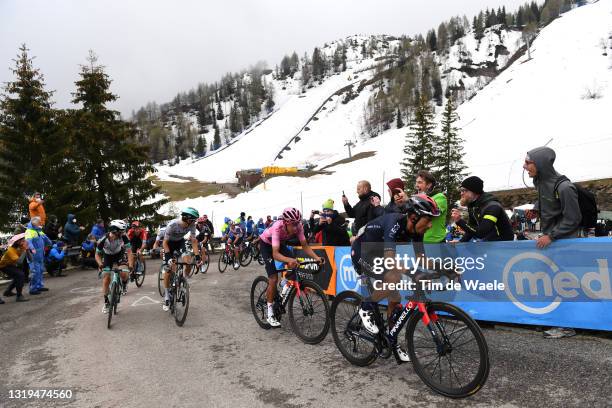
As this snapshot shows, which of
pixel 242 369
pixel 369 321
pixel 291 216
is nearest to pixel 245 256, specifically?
pixel 291 216

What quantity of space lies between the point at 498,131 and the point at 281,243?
72.1 metres

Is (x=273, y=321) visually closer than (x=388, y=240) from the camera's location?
No

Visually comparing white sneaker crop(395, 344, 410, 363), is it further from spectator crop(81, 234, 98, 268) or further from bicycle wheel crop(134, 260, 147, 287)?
spectator crop(81, 234, 98, 268)

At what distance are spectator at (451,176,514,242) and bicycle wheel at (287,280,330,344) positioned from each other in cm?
231

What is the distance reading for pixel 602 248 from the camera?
523cm

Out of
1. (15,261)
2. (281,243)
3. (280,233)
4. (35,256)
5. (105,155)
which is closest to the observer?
(280,233)

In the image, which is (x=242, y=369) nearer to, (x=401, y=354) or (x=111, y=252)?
(x=401, y=354)

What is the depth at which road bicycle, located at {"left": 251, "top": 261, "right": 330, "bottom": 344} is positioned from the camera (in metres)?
6.04

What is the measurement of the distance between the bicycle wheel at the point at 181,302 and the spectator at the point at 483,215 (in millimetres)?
5115

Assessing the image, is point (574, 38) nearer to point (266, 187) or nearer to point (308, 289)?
point (266, 187)

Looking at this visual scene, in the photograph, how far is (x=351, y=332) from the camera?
5191 mm

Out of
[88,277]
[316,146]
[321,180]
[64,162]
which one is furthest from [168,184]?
[88,277]

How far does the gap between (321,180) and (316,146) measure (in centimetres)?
7035

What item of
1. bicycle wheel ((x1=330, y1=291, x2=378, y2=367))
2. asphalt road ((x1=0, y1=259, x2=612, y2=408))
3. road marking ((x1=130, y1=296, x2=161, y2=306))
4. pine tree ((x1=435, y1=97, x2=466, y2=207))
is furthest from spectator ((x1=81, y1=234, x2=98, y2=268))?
pine tree ((x1=435, y1=97, x2=466, y2=207))
